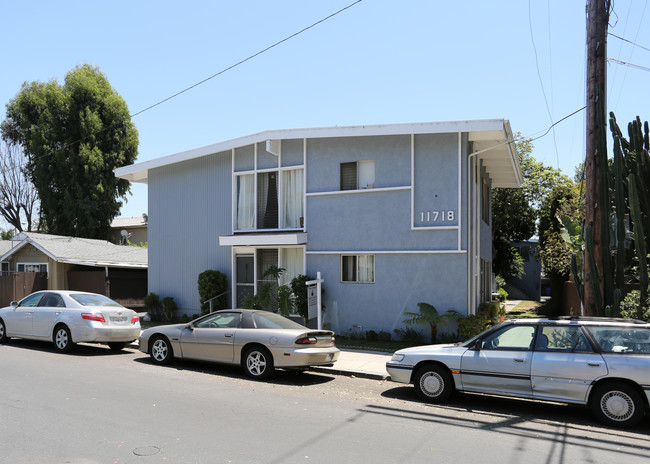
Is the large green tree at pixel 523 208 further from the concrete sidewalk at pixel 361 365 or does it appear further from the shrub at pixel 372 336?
the concrete sidewalk at pixel 361 365

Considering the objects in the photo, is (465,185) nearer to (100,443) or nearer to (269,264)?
(269,264)

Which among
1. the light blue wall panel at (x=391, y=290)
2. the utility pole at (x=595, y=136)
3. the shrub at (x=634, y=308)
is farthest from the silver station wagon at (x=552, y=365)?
the light blue wall panel at (x=391, y=290)

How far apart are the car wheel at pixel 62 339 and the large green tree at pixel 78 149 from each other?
24.5 meters

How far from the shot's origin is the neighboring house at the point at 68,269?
2352 cm

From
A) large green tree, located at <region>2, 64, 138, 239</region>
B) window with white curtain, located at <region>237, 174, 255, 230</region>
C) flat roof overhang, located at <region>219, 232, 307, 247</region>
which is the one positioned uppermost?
large green tree, located at <region>2, 64, 138, 239</region>

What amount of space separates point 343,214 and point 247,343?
6.46 m

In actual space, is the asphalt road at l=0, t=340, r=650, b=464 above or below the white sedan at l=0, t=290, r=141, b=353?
below

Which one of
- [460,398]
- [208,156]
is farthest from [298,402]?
[208,156]

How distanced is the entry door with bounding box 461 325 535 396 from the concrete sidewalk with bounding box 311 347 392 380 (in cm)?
250

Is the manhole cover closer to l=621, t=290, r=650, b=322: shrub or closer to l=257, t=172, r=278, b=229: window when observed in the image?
l=621, t=290, r=650, b=322: shrub

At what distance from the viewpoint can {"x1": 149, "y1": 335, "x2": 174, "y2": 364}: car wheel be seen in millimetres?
11359

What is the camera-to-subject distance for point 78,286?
79.4 ft

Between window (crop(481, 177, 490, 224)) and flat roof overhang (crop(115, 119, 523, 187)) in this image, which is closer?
flat roof overhang (crop(115, 119, 523, 187))

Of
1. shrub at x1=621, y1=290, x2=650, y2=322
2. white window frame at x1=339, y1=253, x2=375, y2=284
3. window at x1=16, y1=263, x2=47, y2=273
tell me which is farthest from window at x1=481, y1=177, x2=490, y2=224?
window at x1=16, y1=263, x2=47, y2=273
